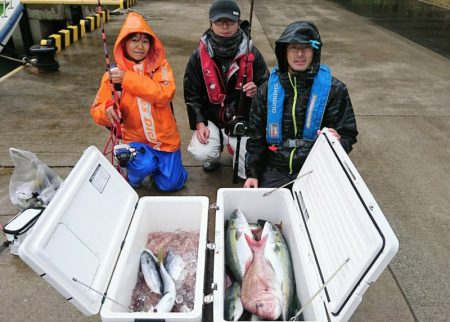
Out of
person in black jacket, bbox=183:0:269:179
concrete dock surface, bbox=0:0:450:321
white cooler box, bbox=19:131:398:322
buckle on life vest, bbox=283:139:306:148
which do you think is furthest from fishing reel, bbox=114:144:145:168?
buckle on life vest, bbox=283:139:306:148

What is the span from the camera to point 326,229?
6.10 feet

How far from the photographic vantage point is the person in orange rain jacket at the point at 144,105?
9.16 ft

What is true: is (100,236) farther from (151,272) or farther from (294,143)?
(294,143)

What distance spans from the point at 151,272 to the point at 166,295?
0.68ft

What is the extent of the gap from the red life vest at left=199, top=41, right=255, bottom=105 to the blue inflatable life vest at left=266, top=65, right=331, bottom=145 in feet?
2.38

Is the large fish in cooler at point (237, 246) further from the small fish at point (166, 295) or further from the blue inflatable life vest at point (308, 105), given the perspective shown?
the blue inflatable life vest at point (308, 105)

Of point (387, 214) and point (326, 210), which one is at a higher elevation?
point (326, 210)

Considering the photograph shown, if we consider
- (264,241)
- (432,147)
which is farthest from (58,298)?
(432,147)

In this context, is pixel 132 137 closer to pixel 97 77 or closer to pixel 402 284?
pixel 402 284

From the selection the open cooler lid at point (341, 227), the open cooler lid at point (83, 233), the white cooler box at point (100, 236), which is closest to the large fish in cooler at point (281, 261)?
the open cooler lid at point (341, 227)

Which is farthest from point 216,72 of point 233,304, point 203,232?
point 233,304

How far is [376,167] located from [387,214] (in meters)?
0.83

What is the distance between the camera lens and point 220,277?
176cm

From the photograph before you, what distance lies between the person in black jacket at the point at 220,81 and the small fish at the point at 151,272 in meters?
1.49
